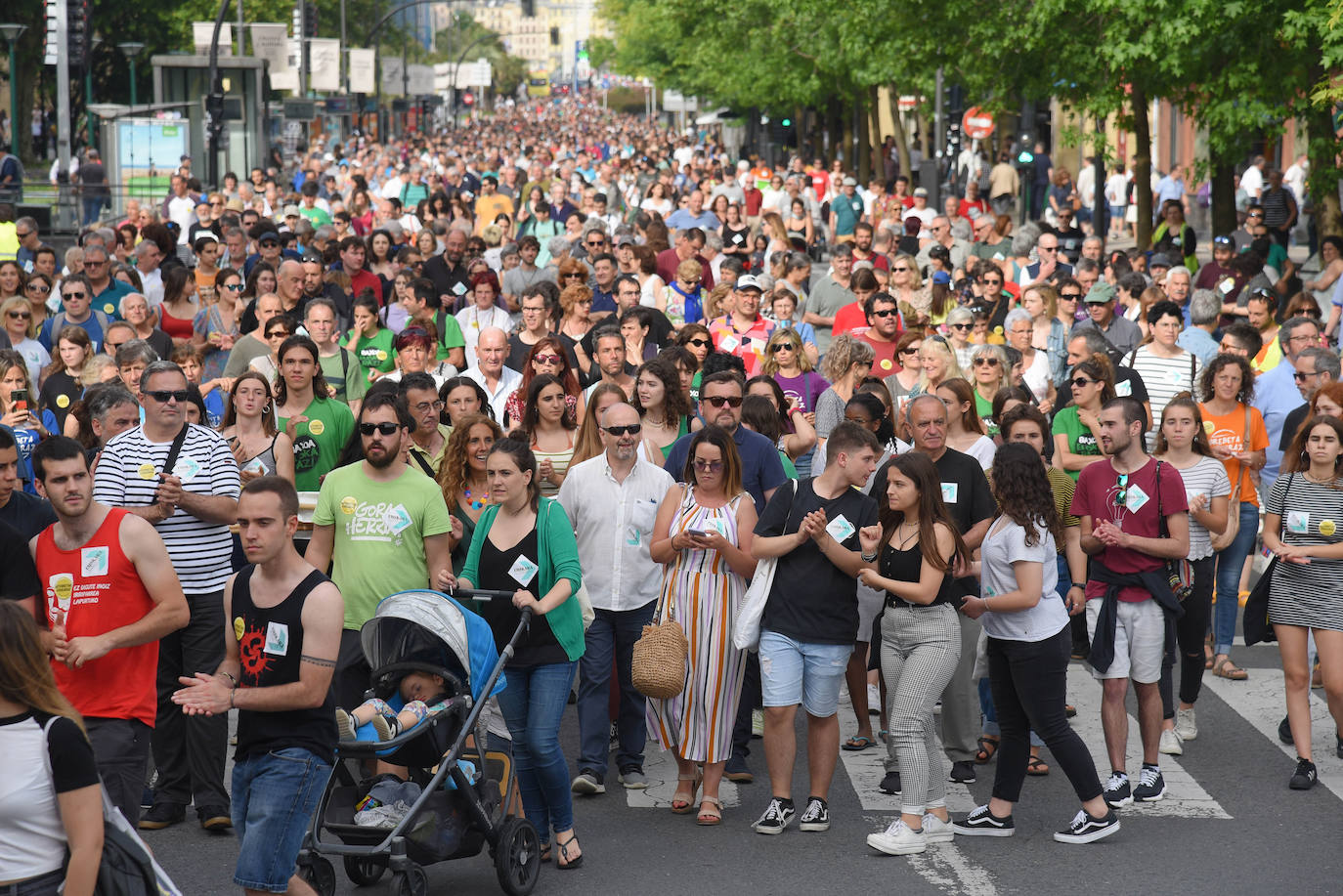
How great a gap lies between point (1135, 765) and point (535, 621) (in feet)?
10.9

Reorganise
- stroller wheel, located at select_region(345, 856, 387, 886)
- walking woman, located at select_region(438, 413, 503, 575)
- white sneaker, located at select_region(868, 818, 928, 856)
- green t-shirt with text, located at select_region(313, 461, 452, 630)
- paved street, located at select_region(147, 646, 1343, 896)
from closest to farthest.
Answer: stroller wheel, located at select_region(345, 856, 387, 886) → paved street, located at select_region(147, 646, 1343, 896) → white sneaker, located at select_region(868, 818, 928, 856) → green t-shirt with text, located at select_region(313, 461, 452, 630) → walking woman, located at select_region(438, 413, 503, 575)

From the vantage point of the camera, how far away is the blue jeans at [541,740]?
6.91 meters

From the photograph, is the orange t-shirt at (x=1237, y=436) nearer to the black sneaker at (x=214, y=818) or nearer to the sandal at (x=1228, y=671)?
the sandal at (x=1228, y=671)

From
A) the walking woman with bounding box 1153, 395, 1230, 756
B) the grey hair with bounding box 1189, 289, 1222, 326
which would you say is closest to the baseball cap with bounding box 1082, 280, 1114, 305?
the grey hair with bounding box 1189, 289, 1222, 326

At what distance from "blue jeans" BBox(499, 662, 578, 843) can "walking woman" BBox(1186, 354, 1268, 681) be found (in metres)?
4.57

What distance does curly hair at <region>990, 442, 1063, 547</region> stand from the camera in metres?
7.43

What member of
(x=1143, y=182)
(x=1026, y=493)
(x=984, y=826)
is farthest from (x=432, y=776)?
(x=1143, y=182)

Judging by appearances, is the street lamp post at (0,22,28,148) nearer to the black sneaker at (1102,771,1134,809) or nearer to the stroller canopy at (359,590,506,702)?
the stroller canopy at (359,590,506,702)

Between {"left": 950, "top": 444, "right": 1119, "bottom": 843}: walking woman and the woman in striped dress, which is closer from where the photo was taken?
{"left": 950, "top": 444, "right": 1119, "bottom": 843}: walking woman

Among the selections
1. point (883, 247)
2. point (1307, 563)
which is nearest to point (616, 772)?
point (1307, 563)

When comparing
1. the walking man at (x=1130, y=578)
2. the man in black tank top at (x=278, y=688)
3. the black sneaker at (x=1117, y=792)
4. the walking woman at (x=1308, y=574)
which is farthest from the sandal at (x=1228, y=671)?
the man in black tank top at (x=278, y=688)

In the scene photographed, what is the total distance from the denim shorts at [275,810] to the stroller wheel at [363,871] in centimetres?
93

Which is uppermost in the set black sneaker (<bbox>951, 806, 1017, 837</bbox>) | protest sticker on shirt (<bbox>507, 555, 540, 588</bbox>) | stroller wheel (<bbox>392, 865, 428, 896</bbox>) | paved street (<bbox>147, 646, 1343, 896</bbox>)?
protest sticker on shirt (<bbox>507, 555, 540, 588</bbox>)

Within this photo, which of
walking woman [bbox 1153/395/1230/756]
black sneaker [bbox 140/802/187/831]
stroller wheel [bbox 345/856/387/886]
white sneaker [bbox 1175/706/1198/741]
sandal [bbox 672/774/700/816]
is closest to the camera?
stroller wheel [bbox 345/856/387/886]
